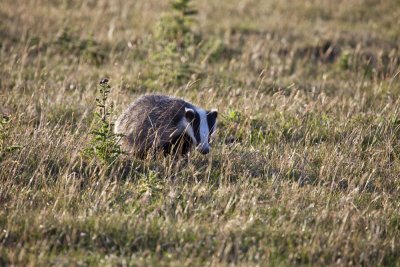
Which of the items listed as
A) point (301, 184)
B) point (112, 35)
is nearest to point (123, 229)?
point (301, 184)

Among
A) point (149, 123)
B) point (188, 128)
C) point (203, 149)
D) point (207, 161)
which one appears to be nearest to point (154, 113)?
point (149, 123)

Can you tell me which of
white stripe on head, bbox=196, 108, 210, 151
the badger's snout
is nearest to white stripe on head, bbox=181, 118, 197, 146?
white stripe on head, bbox=196, 108, 210, 151

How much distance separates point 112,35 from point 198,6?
14.0 ft

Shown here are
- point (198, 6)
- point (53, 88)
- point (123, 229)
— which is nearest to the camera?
point (123, 229)

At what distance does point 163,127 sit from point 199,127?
455mm

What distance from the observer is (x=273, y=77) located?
446 inches

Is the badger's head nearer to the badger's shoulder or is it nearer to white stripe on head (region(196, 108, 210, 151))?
white stripe on head (region(196, 108, 210, 151))

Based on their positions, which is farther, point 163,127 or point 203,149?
point 163,127

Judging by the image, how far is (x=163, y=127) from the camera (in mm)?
7387

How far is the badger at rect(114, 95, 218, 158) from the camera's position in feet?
23.9

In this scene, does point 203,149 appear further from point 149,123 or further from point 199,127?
point 149,123

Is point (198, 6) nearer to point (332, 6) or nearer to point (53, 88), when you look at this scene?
point (332, 6)

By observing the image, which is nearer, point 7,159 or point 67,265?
point 67,265

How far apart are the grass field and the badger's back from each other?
314mm
